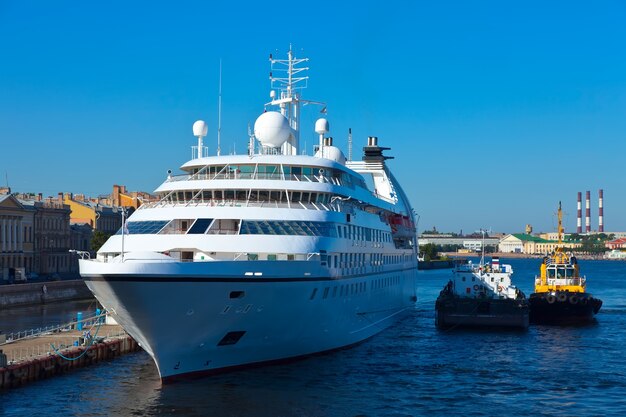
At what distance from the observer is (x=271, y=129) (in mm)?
44719

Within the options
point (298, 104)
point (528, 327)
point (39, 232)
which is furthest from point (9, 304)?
point (528, 327)

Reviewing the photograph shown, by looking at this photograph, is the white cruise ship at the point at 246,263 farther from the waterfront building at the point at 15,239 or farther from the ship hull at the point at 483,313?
the waterfront building at the point at 15,239

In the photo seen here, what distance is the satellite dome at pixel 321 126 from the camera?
54.8 m

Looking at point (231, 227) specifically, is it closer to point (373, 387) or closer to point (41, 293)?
point (373, 387)

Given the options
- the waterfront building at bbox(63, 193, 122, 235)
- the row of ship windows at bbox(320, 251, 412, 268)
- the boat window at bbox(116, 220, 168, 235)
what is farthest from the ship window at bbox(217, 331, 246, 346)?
the waterfront building at bbox(63, 193, 122, 235)

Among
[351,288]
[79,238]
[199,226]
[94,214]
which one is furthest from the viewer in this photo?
[94,214]

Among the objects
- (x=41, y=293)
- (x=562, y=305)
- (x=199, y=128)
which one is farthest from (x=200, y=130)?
(x=41, y=293)

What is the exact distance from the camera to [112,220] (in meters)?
124

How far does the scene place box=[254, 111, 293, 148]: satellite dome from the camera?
44.8 m

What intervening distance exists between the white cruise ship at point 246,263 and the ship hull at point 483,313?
1018cm

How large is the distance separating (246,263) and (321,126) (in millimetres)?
23280

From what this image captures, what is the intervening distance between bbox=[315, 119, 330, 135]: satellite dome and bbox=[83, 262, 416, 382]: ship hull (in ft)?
57.0

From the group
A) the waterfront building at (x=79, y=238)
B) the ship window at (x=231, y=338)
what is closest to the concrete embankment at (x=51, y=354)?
the ship window at (x=231, y=338)

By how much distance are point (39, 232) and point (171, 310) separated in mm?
75734
